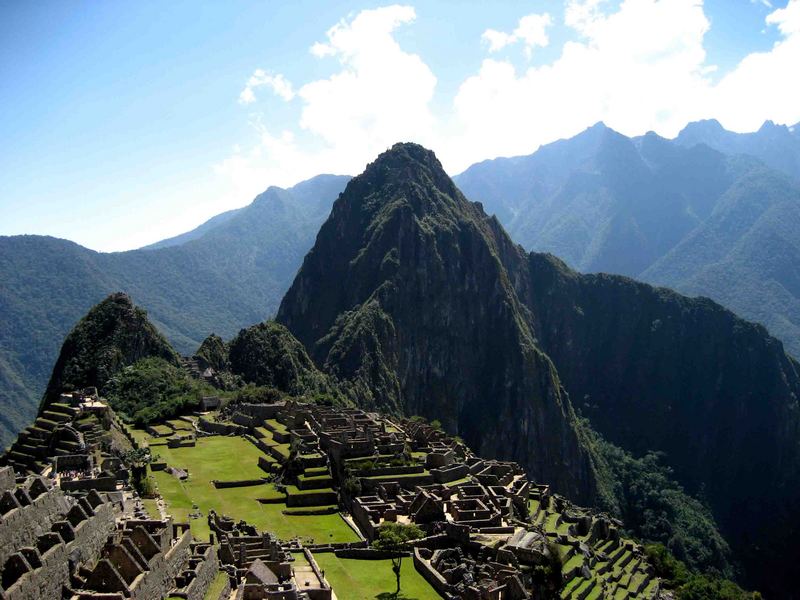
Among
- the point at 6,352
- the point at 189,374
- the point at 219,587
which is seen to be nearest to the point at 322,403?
the point at 189,374

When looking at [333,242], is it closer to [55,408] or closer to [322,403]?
[322,403]

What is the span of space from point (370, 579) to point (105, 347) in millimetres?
72356

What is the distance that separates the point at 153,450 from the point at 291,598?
3702cm

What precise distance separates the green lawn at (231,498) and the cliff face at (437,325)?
8853 cm

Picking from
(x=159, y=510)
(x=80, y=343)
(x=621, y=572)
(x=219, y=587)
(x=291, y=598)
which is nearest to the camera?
(x=291, y=598)

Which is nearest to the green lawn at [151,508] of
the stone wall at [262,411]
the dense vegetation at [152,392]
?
the stone wall at [262,411]

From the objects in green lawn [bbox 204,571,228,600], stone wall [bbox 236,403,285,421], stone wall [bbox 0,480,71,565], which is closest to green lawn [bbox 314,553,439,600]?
green lawn [bbox 204,571,228,600]

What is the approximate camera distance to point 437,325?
18075 centimetres

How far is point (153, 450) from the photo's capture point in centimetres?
6241

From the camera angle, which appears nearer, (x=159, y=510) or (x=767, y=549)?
(x=159, y=510)

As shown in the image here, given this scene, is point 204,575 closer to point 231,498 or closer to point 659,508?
point 231,498

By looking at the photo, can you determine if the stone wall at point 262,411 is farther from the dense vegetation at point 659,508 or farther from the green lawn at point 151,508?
the dense vegetation at point 659,508

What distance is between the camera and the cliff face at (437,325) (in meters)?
163

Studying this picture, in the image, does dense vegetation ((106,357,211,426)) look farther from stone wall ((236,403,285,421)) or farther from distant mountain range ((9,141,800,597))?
distant mountain range ((9,141,800,597))
